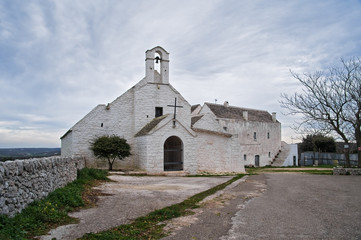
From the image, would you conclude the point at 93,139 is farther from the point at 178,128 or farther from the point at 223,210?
the point at 223,210

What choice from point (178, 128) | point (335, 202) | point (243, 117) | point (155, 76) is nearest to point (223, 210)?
point (335, 202)

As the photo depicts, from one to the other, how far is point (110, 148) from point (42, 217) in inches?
490

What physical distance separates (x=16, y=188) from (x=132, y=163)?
15242 millimetres

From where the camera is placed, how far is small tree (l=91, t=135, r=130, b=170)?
18.8 metres

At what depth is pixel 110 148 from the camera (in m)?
18.7

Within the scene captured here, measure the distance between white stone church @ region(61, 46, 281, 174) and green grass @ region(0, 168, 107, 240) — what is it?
10.4 metres

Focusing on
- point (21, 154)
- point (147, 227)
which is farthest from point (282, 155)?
point (147, 227)

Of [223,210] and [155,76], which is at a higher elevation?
[155,76]

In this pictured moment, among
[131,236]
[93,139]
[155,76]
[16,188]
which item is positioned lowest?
[131,236]

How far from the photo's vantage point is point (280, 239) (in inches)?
205

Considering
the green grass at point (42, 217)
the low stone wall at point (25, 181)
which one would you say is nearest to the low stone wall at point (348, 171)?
the green grass at point (42, 217)

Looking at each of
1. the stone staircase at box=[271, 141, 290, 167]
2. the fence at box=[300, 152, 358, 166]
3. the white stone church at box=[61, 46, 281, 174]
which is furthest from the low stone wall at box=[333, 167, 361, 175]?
the fence at box=[300, 152, 358, 166]

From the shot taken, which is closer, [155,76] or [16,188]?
[16,188]

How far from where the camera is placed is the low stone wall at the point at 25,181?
5797 millimetres
